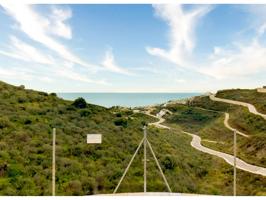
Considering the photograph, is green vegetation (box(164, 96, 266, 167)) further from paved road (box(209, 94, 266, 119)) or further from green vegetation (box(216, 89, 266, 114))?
green vegetation (box(216, 89, 266, 114))

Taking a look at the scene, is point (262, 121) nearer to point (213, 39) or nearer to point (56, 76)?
point (213, 39)

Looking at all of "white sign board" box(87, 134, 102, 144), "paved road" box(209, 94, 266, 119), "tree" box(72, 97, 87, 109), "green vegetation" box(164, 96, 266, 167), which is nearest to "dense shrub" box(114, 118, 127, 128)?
"tree" box(72, 97, 87, 109)

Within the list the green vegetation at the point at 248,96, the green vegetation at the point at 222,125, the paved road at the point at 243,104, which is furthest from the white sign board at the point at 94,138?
the green vegetation at the point at 248,96

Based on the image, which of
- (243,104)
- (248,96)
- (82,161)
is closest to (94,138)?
(82,161)

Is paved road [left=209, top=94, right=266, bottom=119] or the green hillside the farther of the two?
paved road [left=209, top=94, right=266, bottom=119]

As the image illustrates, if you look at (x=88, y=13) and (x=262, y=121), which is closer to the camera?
(x=88, y=13)

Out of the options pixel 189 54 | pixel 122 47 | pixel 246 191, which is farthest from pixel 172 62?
pixel 246 191
